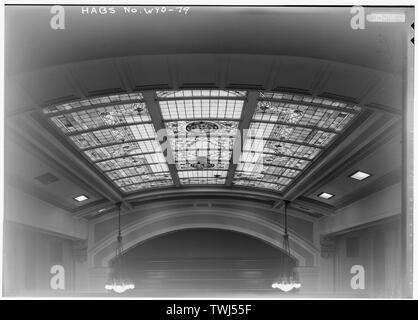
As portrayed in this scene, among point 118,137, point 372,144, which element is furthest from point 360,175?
point 118,137

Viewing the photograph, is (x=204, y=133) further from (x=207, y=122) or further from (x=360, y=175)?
(x=360, y=175)

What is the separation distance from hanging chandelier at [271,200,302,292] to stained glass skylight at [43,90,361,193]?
1.06 feet

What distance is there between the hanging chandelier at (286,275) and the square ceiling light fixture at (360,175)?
40 cm

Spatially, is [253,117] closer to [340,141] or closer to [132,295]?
[340,141]

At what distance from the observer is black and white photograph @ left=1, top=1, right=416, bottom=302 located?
225cm

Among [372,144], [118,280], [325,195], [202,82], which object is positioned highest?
[202,82]

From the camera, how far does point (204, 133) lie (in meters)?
2.29

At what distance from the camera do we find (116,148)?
2.33m

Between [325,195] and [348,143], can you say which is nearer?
[348,143]

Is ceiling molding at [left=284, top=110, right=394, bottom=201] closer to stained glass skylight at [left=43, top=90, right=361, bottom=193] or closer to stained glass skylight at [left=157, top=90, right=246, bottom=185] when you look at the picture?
stained glass skylight at [left=43, top=90, right=361, bottom=193]

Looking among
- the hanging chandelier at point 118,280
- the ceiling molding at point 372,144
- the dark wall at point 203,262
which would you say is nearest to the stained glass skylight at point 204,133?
the ceiling molding at point 372,144

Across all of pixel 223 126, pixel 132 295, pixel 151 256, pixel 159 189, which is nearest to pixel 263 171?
pixel 223 126

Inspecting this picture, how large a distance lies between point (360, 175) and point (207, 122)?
71 centimetres
